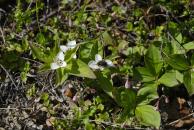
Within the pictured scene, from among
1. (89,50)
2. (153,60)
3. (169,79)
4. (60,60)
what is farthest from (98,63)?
(169,79)

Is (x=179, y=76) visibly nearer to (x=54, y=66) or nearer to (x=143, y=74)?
(x=143, y=74)

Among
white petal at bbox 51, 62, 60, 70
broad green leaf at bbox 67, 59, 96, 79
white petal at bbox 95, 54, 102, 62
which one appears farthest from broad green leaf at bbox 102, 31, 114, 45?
white petal at bbox 51, 62, 60, 70

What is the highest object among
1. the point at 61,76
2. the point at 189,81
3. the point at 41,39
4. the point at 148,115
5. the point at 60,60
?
the point at 41,39

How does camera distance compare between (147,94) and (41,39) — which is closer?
(147,94)

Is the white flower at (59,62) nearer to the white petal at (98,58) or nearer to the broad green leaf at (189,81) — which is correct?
the white petal at (98,58)

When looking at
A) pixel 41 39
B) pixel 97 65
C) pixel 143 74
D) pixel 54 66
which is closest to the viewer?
pixel 54 66

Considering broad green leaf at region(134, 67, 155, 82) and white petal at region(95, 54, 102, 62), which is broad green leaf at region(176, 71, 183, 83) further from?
white petal at region(95, 54, 102, 62)

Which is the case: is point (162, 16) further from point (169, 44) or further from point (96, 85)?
point (96, 85)
